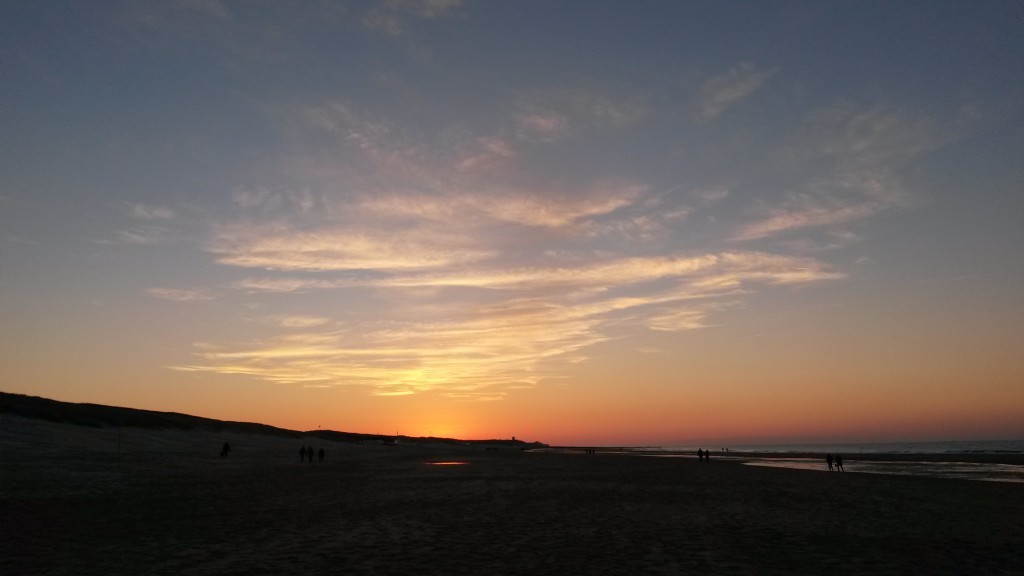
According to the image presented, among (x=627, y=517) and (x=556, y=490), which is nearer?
(x=627, y=517)

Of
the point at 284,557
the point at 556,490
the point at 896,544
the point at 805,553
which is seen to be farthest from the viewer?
the point at 556,490

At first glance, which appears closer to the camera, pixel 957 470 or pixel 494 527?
pixel 494 527

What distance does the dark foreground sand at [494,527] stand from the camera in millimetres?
14297

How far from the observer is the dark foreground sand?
14297 millimetres

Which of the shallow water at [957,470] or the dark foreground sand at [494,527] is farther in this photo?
the shallow water at [957,470]

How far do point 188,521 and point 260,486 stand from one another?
14.7 meters

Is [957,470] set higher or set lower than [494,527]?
higher

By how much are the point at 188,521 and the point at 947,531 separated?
82.4ft

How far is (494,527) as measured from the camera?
19.9m

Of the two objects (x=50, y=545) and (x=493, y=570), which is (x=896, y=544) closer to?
(x=493, y=570)

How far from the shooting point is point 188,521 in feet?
67.8

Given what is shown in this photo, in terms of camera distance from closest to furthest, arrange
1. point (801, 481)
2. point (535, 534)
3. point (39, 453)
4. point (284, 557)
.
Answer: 1. point (284, 557)
2. point (535, 534)
3. point (801, 481)
4. point (39, 453)

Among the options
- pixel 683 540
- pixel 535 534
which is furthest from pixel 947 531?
pixel 535 534

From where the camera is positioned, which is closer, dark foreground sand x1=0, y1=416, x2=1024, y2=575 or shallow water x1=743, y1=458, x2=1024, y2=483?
dark foreground sand x1=0, y1=416, x2=1024, y2=575
